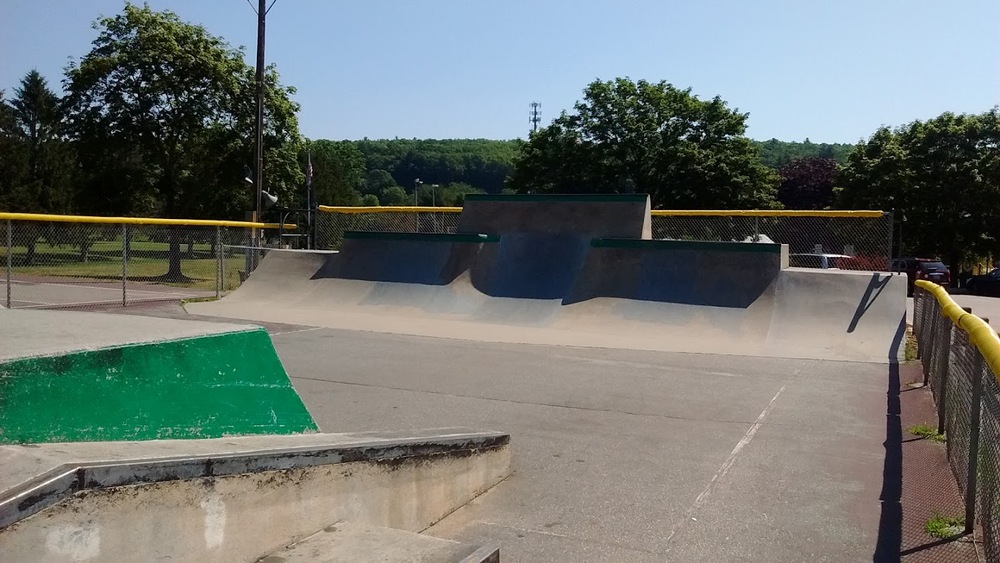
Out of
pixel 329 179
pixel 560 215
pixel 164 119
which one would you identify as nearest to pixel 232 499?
pixel 560 215

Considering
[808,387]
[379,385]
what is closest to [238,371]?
[379,385]

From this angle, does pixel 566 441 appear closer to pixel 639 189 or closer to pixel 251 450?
pixel 251 450

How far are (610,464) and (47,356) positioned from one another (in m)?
3.88

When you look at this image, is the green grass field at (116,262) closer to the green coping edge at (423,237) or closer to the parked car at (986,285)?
the green coping edge at (423,237)

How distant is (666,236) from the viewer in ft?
62.3

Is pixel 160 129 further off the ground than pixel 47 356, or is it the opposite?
pixel 160 129

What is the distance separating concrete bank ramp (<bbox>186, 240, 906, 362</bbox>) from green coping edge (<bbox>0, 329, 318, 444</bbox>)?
811 centimetres

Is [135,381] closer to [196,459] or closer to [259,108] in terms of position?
[196,459]

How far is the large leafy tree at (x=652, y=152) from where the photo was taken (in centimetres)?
4297

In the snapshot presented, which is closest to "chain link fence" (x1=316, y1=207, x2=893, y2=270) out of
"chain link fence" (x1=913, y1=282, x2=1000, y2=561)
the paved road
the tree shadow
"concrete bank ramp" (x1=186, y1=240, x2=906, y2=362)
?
"concrete bank ramp" (x1=186, y1=240, x2=906, y2=362)

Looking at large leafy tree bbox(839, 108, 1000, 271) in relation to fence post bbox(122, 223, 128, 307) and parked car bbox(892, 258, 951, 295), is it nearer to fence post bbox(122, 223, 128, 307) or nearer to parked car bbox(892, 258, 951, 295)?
parked car bbox(892, 258, 951, 295)

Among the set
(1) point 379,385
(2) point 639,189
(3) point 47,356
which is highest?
(2) point 639,189

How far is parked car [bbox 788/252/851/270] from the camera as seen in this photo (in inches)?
698

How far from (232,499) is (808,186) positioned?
77.5m
